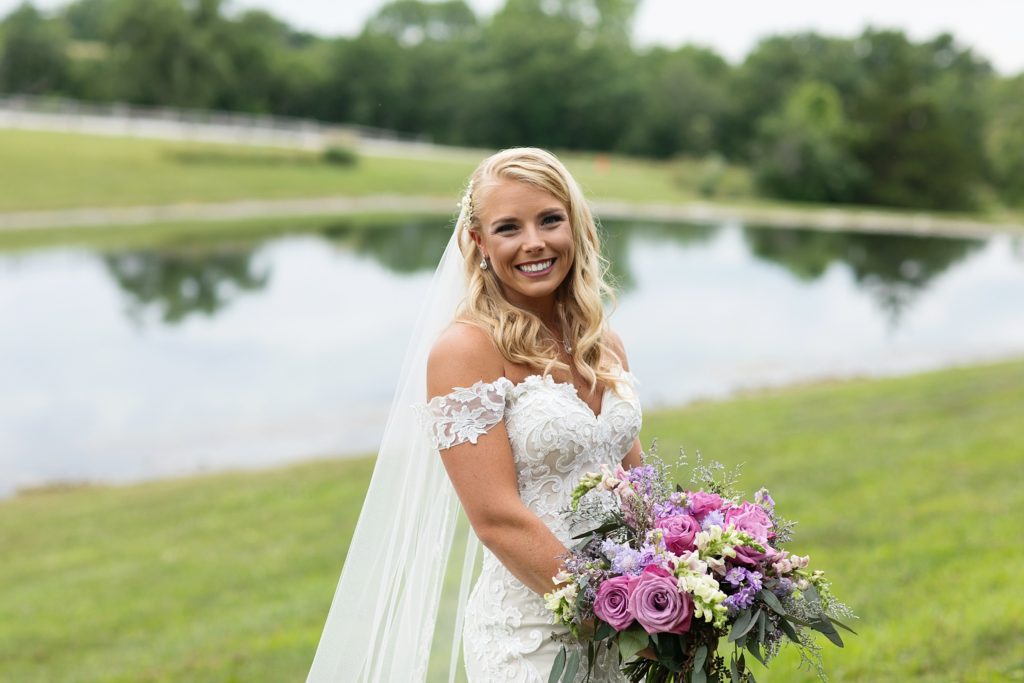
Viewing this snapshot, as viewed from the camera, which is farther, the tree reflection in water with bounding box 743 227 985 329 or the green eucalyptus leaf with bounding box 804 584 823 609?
the tree reflection in water with bounding box 743 227 985 329

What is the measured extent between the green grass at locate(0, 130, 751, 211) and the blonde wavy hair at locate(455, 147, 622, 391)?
4257 cm

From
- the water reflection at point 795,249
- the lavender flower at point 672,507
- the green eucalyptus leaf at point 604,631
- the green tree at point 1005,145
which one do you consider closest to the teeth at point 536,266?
the lavender flower at point 672,507

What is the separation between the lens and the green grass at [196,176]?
47.6m

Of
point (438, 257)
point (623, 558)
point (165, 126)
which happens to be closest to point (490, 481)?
point (623, 558)

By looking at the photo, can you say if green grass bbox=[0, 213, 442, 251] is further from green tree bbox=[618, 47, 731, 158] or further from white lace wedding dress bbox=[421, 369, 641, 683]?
green tree bbox=[618, 47, 731, 158]

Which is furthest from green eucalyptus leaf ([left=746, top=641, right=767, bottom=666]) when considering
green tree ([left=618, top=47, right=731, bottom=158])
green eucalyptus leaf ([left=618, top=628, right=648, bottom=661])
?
green tree ([left=618, top=47, right=731, bottom=158])

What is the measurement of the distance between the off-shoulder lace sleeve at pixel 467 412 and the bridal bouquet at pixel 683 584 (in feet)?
1.09

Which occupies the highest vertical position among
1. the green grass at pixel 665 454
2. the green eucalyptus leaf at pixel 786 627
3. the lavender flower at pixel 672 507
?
the lavender flower at pixel 672 507

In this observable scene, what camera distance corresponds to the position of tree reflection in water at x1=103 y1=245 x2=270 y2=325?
28.2 m

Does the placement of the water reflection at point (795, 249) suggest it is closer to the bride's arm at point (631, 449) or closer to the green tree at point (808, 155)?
the green tree at point (808, 155)

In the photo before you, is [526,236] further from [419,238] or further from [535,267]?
[419,238]

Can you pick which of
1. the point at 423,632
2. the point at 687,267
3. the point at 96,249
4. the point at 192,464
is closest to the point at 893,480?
the point at 423,632

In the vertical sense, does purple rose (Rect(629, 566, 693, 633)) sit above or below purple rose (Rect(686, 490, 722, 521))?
below

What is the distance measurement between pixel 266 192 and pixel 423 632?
5277 cm
